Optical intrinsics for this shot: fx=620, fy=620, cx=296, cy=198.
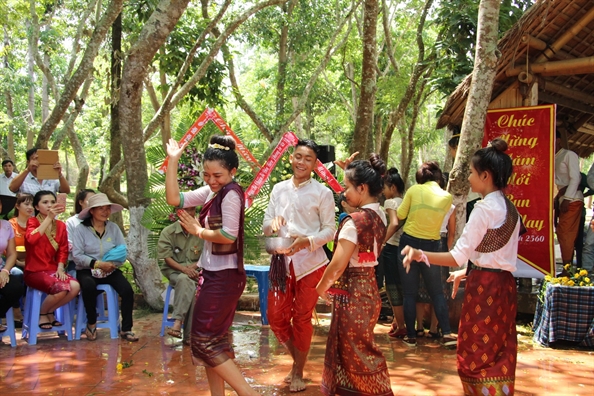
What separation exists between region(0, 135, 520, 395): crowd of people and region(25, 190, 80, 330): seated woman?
1 cm

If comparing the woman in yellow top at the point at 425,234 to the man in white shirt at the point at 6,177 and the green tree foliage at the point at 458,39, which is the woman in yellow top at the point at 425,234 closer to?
the green tree foliage at the point at 458,39

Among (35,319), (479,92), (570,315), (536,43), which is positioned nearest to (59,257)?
(35,319)

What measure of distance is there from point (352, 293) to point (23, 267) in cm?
407

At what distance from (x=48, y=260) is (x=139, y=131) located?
5.94 feet

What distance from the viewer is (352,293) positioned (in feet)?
12.7

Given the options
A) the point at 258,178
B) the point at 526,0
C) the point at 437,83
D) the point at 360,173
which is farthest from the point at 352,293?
the point at 526,0

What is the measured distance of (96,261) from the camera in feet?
20.5

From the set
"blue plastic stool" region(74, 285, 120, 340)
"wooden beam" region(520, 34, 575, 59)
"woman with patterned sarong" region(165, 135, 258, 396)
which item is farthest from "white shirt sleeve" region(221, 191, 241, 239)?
"wooden beam" region(520, 34, 575, 59)

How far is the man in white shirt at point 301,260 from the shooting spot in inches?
180

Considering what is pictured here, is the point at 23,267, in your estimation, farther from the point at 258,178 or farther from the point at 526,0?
the point at 526,0

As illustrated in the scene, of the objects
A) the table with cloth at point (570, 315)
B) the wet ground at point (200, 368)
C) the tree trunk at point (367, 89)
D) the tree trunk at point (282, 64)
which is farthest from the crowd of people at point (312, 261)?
the tree trunk at point (282, 64)

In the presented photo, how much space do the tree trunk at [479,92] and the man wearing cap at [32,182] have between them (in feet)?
15.1

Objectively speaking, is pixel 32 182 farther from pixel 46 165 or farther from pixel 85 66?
pixel 85 66

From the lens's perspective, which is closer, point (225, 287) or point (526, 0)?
point (225, 287)
